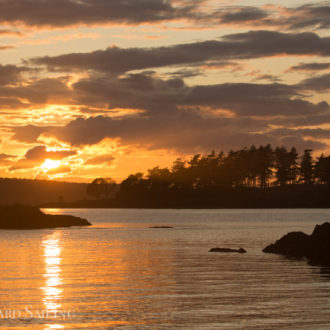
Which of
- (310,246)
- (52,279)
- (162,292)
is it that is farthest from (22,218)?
(162,292)

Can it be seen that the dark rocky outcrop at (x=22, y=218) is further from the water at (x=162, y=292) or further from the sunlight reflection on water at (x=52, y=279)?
the water at (x=162, y=292)

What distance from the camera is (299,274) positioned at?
46.9 m

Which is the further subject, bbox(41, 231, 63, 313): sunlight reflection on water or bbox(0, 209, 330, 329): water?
bbox(41, 231, 63, 313): sunlight reflection on water

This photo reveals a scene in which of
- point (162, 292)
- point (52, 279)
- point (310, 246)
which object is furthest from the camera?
point (310, 246)

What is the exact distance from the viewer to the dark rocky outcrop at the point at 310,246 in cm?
5719

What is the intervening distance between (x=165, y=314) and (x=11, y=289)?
460 inches

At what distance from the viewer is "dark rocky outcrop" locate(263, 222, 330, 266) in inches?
2251

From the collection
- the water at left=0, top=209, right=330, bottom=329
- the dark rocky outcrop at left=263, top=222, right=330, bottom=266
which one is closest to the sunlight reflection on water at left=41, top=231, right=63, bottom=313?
the water at left=0, top=209, right=330, bottom=329

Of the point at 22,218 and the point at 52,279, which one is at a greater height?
the point at 22,218

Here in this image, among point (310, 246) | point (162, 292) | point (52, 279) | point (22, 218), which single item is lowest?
point (162, 292)

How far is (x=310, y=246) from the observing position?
60.7 metres

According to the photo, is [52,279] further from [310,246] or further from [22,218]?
[22,218]

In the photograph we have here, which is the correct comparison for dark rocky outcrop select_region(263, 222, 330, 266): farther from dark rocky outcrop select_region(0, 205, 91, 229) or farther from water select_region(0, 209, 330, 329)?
dark rocky outcrop select_region(0, 205, 91, 229)

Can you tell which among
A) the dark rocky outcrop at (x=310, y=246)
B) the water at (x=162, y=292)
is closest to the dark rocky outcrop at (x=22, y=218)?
the water at (x=162, y=292)
